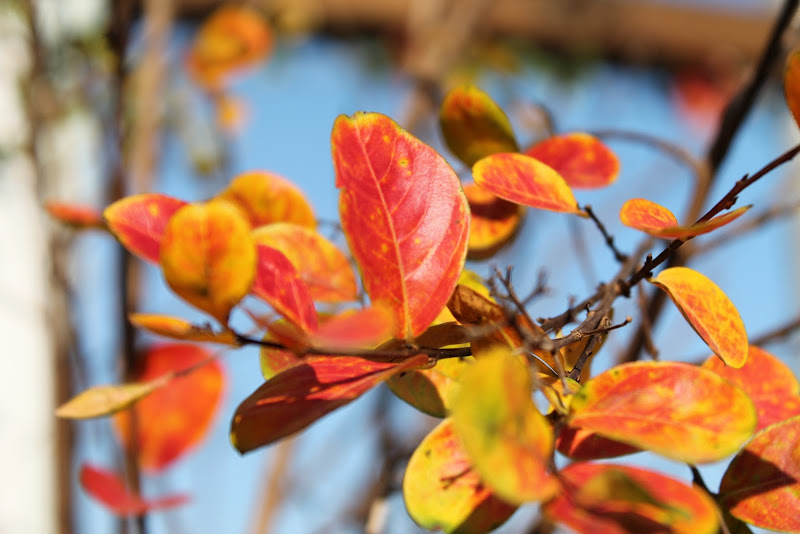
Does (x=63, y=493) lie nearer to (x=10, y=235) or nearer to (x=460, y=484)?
(x=460, y=484)

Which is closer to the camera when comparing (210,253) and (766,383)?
(210,253)

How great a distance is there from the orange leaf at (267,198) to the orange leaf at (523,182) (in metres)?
0.13

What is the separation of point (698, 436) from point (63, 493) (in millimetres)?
714

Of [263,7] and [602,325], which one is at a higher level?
[263,7]

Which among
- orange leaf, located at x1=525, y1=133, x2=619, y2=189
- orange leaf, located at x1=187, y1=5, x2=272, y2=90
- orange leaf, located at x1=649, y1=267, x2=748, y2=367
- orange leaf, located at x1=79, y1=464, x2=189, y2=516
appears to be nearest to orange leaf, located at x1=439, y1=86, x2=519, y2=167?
orange leaf, located at x1=525, y1=133, x2=619, y2=189

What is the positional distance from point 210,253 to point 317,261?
0.12m

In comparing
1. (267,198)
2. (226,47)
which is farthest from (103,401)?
(226,47)

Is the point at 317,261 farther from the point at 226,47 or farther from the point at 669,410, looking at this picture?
the point at 226,47

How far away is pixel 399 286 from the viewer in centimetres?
26

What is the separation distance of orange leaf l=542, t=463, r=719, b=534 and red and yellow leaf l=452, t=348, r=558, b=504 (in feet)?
0.05

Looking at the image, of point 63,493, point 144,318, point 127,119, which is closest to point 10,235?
point 127,119

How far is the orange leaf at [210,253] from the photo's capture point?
0.69ft

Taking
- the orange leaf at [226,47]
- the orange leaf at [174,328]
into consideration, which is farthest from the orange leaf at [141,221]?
the orange leaf at [226,47]

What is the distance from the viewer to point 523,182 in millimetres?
271
